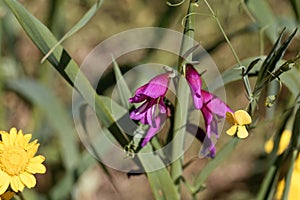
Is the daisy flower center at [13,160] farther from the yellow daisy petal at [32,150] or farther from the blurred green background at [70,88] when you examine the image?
the blurred green background at [70,88]

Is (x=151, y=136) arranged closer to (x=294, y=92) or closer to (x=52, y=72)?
(x=294, y=92)

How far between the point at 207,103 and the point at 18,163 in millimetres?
247

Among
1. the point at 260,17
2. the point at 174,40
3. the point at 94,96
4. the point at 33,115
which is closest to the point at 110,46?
the point at 174,40

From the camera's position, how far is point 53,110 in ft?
4.37

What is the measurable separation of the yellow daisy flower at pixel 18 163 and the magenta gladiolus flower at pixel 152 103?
0.44ft

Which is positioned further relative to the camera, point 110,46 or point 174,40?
point 110,46

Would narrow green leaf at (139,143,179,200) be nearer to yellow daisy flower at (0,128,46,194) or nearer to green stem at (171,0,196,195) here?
green stem at (171,0,196,195)

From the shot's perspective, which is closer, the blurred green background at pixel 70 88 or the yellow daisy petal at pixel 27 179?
the yellow daisy petal at pixel 27 179

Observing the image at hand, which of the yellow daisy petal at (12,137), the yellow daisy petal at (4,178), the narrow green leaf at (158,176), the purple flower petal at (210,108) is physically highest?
the yellow daisy petal at (12,137)

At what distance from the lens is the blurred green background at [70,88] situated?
133 centimetres

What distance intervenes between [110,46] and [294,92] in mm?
1179

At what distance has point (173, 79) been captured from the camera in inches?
33.8

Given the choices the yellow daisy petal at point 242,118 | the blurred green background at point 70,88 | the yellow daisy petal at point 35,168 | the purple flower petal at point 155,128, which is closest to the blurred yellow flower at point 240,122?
the yellow daisy petal at point 242,118

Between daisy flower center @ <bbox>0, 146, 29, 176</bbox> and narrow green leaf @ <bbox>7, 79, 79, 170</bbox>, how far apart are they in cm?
48
